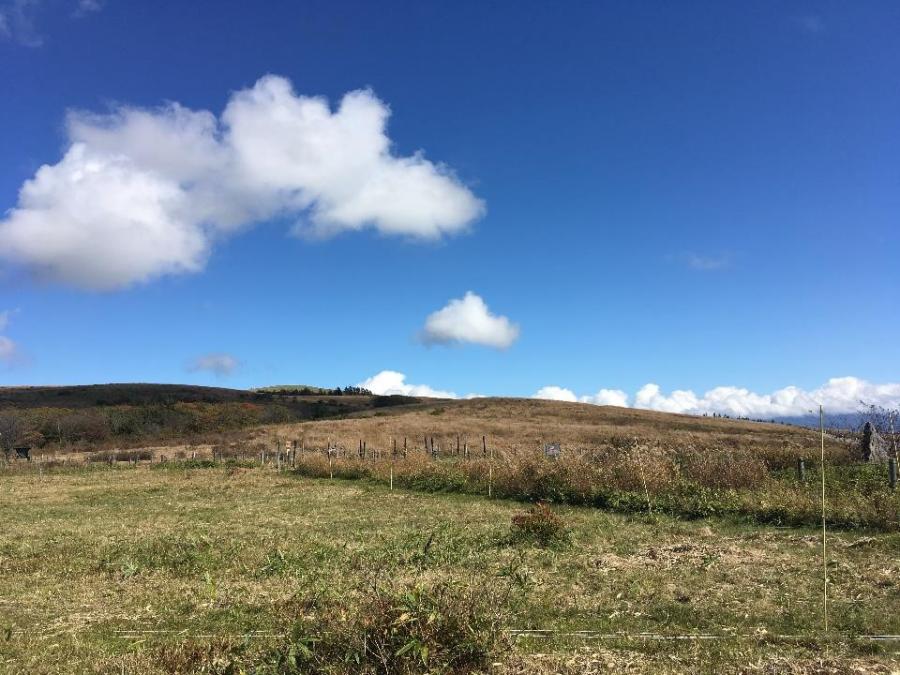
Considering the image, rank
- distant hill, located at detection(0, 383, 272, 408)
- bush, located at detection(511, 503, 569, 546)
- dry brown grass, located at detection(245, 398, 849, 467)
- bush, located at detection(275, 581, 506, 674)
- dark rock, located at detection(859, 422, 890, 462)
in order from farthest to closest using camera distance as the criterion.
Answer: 1. distant hill, located at detection(0, 383, 272, 408)
2. dry brown grass, located at detection(245, 398, 849, 467)
3. dark rock, located at detection(859, 422, 890, 462)
4. bush, located at detection(511, 503, 569, 546)
5. bush, located at detection(275, 581, 506, 674)

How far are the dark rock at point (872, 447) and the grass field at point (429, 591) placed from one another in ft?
33.7

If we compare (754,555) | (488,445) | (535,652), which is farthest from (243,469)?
(535,652)

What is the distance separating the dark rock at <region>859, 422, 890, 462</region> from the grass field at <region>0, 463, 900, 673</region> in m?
10.3

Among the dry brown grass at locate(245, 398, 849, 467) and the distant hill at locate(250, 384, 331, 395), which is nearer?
the dry brown grass at locate(245, 398, 849, 467)

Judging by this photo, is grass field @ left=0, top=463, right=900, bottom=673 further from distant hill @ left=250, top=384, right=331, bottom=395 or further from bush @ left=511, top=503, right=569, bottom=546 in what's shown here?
distant hill @ left=250, top=384, right=331, bottom=395

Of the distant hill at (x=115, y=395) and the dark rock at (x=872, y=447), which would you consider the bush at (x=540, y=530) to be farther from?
the distant hill at (x=115, y=395)

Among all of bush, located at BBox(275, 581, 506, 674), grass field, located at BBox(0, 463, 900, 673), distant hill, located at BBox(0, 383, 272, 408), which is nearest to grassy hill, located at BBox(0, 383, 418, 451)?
distant hill, located at BBox(0, 383, 272, 408)

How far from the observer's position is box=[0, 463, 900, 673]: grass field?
570 centimetres

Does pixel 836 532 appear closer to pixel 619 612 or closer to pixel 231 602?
pixel 619 612

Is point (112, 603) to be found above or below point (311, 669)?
below

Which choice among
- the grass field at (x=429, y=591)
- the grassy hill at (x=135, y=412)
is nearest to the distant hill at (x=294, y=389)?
the grassy hill at (x=135, y=412)

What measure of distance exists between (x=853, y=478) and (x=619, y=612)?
43.9ft

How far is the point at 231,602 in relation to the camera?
28.4 ft

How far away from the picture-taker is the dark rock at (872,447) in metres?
21.3
